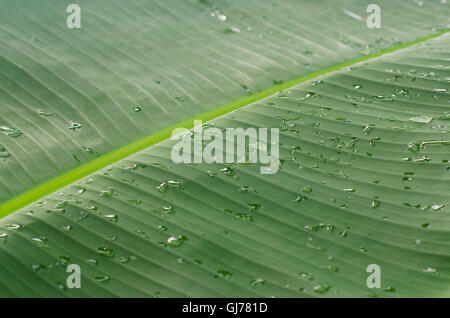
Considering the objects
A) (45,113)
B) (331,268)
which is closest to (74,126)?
(45,113)

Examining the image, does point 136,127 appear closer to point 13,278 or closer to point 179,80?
point 179,80

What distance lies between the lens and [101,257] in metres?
0.90

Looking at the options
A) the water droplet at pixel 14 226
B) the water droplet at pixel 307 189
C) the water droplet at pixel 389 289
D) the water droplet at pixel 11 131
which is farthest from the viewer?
the water droplet at pixel 11 131

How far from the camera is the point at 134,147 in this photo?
4.02 feet

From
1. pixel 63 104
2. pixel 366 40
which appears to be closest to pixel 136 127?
pixel 63 104

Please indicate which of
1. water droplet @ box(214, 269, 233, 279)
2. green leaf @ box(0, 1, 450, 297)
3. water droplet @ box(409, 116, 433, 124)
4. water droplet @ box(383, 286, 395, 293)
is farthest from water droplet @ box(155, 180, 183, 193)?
water droplet @ box(409, 116, 433, 124)

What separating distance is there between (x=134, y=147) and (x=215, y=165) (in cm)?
24

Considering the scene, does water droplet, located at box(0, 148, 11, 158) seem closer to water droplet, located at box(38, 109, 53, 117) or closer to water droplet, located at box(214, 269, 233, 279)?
water droplet, located at box(38, 109, 53, 117)

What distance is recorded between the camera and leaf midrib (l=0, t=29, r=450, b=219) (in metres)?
1.05

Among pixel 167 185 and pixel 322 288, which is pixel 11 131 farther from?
pixel 322 288

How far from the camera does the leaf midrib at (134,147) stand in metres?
1.05

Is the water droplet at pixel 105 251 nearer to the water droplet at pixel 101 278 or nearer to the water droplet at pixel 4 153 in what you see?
the water droplet at pixel 101 278

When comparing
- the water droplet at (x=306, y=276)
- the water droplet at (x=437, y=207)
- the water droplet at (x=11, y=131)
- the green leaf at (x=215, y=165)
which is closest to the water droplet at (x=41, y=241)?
the green leaf at (x=215, y=165)

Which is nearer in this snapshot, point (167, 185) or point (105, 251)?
point (105, 251)
